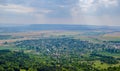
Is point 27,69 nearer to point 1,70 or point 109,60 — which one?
point 1,70

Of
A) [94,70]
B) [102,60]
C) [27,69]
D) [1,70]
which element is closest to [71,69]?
[94,70]

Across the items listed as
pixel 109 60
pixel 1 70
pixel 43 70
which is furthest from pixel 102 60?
pixel 1 70

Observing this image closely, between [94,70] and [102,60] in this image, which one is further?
Answer: [102,60]

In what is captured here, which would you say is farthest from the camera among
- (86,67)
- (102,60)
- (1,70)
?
(102,60)

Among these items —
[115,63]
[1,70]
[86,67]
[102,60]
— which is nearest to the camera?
[1,70]

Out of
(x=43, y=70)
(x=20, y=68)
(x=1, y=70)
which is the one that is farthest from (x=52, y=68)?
(x=1, y=70)

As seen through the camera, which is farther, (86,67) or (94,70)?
(86,67)

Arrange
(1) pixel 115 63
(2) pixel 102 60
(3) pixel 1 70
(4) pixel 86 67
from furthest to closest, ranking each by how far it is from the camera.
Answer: (2) pixel 102 60 < (1) pixel 115 63 < (4) pixel 86 67 < (3) pixel 1 70

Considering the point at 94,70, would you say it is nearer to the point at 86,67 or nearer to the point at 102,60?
the point at 86,67
